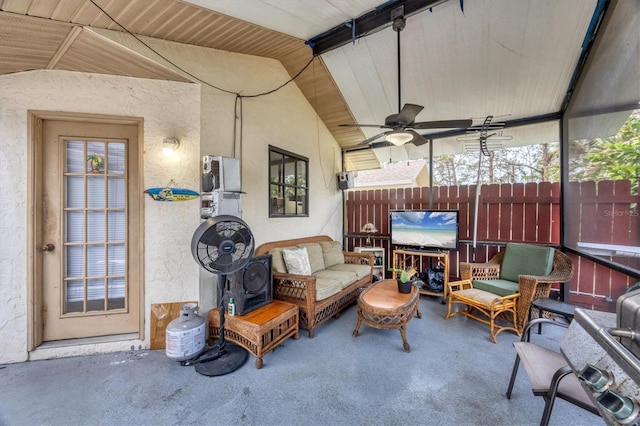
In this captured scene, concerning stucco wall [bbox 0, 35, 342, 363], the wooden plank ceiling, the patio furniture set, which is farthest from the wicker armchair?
the wooden plank ceiling

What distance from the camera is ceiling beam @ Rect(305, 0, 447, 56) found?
8.13ft

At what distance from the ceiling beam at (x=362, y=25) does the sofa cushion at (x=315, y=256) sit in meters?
2.70

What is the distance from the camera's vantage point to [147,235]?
2.58 metres

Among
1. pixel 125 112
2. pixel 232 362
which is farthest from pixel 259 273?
pixel 125 112

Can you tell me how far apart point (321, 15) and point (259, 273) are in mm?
2798

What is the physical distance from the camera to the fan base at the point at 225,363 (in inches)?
86.0

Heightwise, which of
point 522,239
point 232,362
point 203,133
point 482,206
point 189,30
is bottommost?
point 232,362

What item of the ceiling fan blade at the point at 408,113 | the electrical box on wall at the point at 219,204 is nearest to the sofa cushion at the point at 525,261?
the ceiling fan blade at the point at 408,113

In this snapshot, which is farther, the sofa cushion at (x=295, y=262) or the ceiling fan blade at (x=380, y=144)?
the ceiling fan blade at (x=380, y=144)

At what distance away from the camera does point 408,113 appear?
252cm

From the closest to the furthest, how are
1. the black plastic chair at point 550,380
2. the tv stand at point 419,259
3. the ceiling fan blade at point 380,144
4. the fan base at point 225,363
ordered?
1. the black plastic chair at point 550,380
2. the fan base at point 225,363
3. the tv stand at point 419,259
4. the ceiling fan blade at point 380,144

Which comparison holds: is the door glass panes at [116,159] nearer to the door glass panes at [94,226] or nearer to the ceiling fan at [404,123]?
the door glass panes at [94,226]

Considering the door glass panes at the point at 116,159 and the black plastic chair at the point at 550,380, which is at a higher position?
the door glass panes at the point at 116,159

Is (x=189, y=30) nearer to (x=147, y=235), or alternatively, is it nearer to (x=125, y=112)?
(x=125, y=112)
